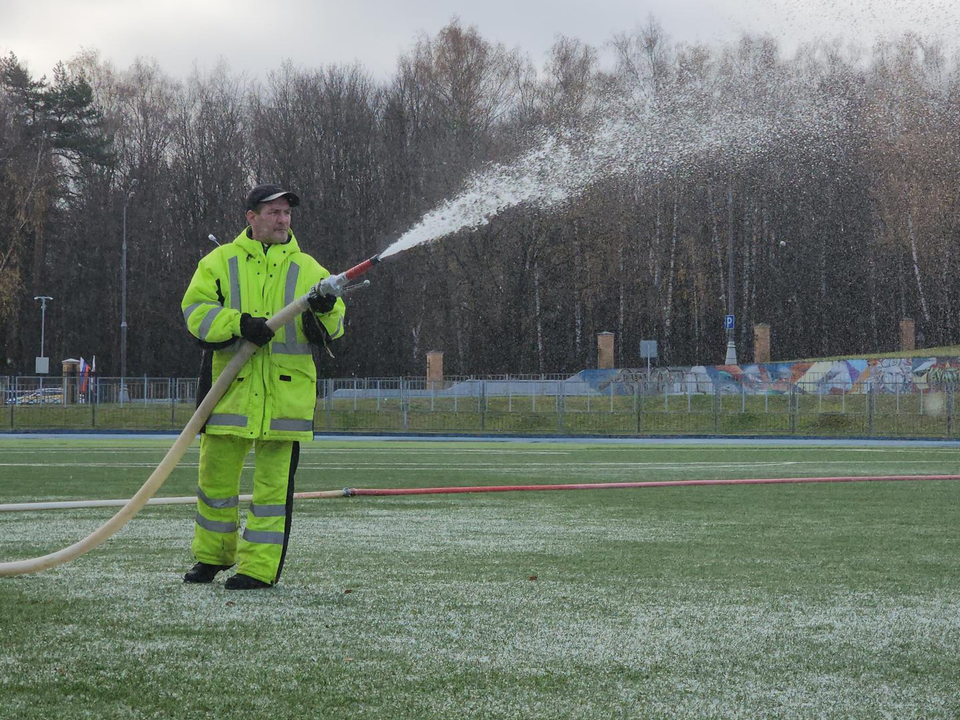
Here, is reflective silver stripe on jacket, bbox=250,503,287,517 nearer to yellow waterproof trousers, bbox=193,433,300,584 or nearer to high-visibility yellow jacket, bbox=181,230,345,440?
yellow waterproof trousers, bbox=193,433,300,584

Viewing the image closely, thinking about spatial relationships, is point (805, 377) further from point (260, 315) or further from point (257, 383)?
point (257, 383)

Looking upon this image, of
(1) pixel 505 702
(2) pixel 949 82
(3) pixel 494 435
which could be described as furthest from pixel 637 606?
(2) pixel 949 82

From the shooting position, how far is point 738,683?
12.9ft

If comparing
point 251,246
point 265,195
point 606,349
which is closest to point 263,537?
point 251,246

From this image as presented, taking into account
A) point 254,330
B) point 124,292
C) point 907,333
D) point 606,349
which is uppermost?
point 124,292

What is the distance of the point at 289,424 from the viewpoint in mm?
6082

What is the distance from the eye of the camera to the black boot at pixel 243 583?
19.1 feet

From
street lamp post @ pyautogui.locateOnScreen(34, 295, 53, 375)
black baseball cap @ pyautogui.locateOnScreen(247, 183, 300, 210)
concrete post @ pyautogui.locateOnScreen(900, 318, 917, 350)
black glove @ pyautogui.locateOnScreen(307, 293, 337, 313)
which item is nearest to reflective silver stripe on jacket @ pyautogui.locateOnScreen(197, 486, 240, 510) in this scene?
black glove @ pyautogui.locateOnScreen(307, 293, 337, 313)

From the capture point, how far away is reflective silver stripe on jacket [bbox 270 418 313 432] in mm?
6055

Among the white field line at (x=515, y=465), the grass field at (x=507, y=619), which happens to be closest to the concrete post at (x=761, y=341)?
the white field line at (x=515, y=465)

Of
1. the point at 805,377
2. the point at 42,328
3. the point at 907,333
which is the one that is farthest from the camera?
the point at 42,328

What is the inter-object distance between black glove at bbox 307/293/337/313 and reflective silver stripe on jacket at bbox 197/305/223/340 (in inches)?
17.3

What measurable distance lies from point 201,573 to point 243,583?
1.16 feet

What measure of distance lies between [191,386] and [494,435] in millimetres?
9285
